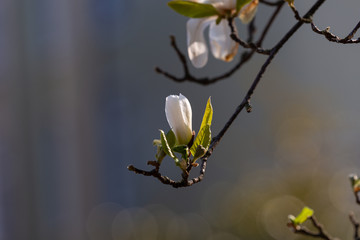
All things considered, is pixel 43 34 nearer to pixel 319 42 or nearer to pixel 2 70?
pixel 2 70

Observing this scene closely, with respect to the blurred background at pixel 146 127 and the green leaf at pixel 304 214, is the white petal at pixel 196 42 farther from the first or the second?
the blurred background at pixel 146 127

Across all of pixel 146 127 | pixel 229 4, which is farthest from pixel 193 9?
pixel 146 127

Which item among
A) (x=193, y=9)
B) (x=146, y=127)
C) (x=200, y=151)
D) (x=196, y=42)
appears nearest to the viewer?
(x=200, y=151)

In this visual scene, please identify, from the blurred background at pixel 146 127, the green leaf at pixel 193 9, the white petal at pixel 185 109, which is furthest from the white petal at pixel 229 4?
the blurred background at pixel 146 127

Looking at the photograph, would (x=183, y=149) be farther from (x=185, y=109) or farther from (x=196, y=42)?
(x=196, y=42)

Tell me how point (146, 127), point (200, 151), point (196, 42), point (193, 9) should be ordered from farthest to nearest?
point (146, 127) → point (196, 42) → point (193, 9) → point (200, 151)

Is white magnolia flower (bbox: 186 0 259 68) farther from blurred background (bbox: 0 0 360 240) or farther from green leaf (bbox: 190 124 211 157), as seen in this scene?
blurred background (bbox: 0 0 360 240)

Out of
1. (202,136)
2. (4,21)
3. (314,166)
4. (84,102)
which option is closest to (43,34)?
(4,21)

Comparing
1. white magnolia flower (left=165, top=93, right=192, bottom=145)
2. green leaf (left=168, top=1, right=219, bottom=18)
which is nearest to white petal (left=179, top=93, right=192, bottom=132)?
white magnolia flower (left=165, top=93, right=192, bottom=145)
